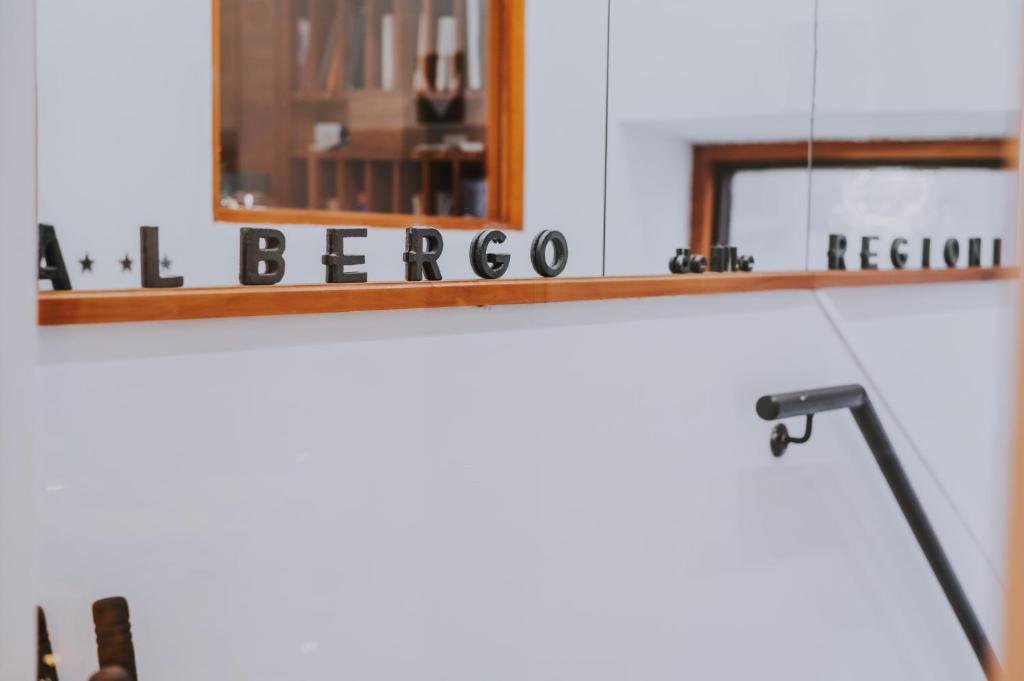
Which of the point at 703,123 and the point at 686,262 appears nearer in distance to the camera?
the point at 686,262

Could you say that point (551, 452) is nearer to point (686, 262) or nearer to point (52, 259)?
point (686, 262)

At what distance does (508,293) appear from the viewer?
1552 mm

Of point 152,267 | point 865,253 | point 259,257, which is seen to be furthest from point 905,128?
point 152,267

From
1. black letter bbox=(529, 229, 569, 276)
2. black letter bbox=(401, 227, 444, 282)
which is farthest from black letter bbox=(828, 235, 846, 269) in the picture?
black letter bbox=(401, 227, 444, 282)

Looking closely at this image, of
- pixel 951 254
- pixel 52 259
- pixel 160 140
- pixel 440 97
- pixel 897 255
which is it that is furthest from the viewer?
pixel 440 97

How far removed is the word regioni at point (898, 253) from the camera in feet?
7.68

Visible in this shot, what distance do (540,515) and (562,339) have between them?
293 millimetres

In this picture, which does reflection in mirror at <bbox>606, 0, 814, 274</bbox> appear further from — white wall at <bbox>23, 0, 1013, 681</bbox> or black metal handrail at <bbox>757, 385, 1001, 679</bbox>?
A: black metal handrail at <bbox>757, 385, 1001, 679</bbox>

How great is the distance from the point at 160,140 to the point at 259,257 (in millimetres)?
1755

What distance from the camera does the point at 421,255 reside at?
152cm

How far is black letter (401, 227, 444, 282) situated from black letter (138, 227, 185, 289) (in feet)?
1.14

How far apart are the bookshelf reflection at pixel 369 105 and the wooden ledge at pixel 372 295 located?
2.19 meters

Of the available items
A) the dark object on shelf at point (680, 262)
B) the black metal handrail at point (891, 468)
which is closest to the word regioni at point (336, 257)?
the dark object on shelf at point (680, 262)

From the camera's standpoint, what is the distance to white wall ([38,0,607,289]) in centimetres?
239
